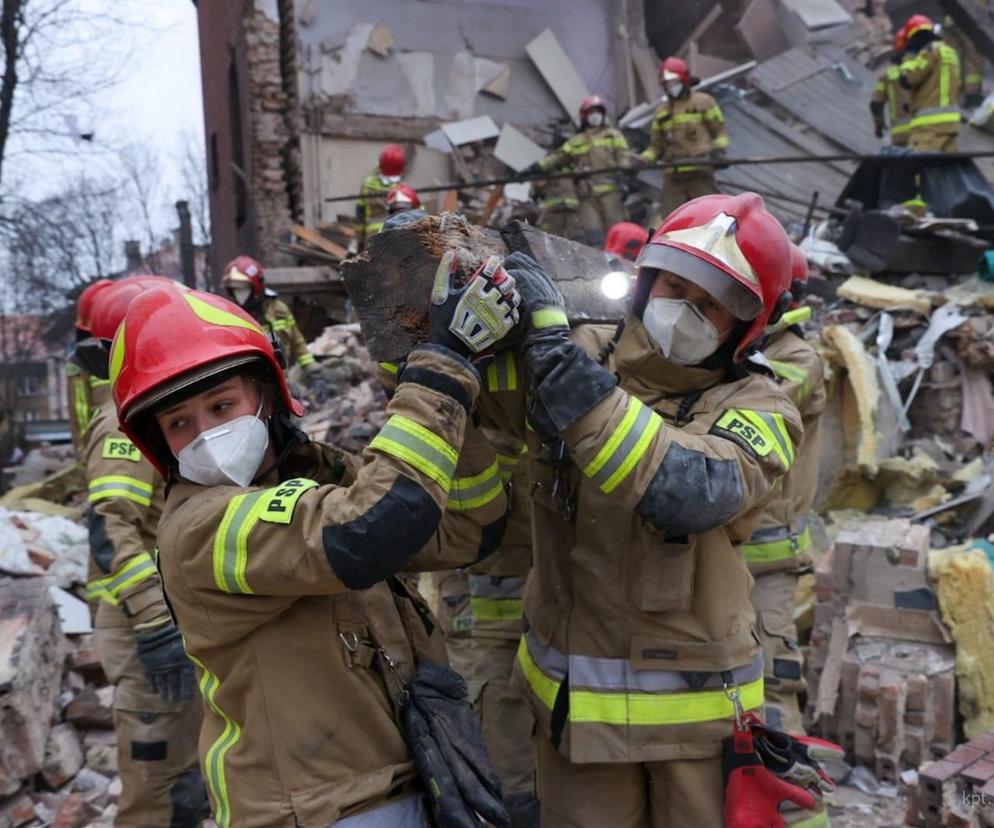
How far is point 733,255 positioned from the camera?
205 cm

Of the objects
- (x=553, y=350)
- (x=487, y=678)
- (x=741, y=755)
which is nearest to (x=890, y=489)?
(x=487, y=678)

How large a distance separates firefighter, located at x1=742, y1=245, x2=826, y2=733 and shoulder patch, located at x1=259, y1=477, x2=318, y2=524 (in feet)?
8.17

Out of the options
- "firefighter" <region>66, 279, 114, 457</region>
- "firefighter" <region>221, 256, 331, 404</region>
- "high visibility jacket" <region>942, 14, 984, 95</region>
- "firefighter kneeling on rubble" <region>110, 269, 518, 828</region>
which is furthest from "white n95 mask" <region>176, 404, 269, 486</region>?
"high visibility jacket" <region>942, 14, 984, 95</region>

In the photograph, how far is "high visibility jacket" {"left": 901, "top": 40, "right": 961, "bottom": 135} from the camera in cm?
895

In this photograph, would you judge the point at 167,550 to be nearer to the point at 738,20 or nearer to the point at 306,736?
the point at 306,736

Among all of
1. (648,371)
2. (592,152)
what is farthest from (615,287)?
(592,152)

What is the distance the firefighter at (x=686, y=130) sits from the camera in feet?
33.0

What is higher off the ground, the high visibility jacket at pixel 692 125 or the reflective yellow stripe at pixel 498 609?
the high visibility jacket at pixel 692 125

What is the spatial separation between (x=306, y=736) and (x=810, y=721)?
3.55 m

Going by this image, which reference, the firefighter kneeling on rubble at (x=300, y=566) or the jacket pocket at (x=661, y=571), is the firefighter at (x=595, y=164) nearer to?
the jacket pocket at (x=661, y=571)

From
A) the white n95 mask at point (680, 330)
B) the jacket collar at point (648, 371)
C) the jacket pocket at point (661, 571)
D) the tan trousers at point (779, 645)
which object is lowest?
the tan trousers at point (779, 645)

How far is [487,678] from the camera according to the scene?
362 centimetres

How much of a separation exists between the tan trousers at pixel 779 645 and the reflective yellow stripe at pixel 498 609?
1.06 m

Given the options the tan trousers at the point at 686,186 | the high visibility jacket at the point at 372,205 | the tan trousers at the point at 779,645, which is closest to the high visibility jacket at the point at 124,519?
the tan trousers at the point at 779,645
